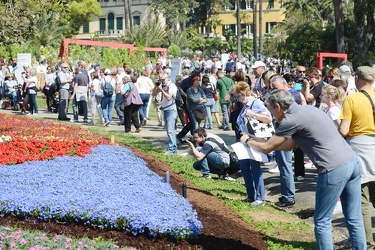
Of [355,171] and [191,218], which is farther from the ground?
[355,171]

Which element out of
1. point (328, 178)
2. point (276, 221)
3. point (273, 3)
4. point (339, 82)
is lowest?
point (276, 221)

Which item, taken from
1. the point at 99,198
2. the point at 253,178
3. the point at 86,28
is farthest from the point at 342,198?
the point at 86,28

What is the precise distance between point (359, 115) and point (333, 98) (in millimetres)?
2463

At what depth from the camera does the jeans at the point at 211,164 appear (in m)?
12.5

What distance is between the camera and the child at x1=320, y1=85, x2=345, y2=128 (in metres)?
9.99

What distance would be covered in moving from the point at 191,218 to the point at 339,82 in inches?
165

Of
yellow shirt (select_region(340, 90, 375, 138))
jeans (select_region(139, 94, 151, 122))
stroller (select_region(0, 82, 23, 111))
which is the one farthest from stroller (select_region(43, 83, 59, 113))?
yellow shirt (select_region(340, 90, 375, 138))

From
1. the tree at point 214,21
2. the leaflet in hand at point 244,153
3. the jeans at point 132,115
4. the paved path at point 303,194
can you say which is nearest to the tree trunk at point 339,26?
the jeans at point 132,115

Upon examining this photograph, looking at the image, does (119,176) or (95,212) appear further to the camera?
(119,176)

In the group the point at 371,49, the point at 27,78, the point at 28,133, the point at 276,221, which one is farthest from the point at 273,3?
the point at 276,221

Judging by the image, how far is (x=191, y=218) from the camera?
313 inches

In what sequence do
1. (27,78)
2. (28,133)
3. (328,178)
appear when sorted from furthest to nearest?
(27,78) < (28,133) < (328,178)

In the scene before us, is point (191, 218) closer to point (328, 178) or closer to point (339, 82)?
point (328, 178)

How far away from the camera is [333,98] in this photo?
10031 millimetres
